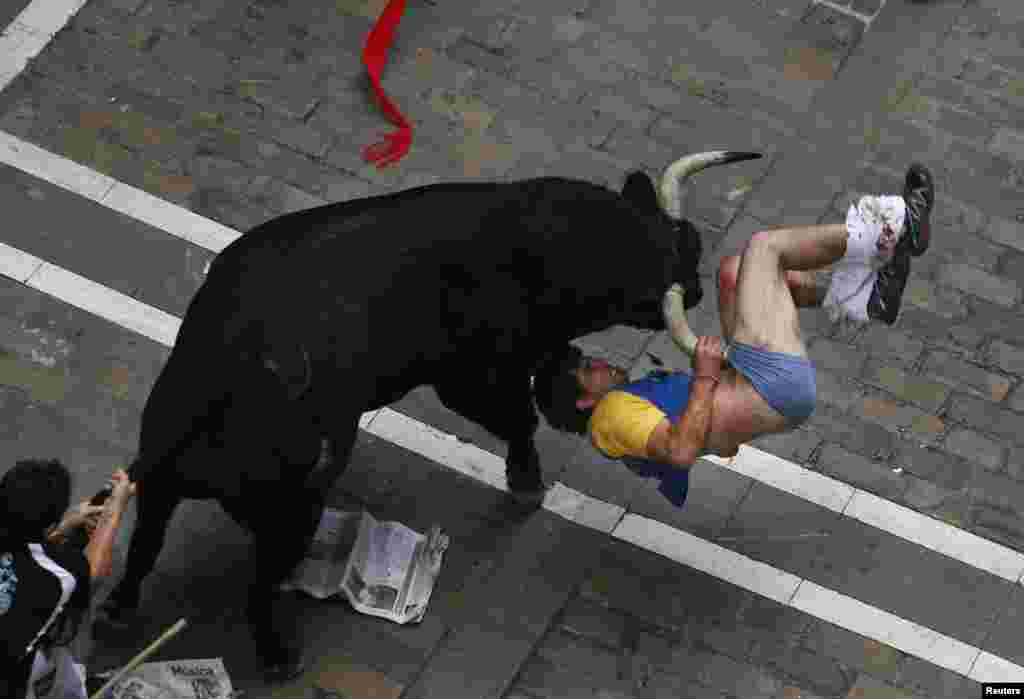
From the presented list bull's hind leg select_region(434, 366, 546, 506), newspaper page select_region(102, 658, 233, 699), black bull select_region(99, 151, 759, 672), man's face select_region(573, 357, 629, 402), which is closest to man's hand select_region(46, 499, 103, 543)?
black bull select_region(99, 151, 759, 672)

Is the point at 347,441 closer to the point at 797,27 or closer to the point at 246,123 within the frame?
the point at 246,123

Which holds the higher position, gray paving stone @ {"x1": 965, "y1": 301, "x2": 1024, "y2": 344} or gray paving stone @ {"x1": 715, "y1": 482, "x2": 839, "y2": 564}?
gray paving stone @ {"x1": 965, "y1": 301, "x2": 1024, "y2": 344}

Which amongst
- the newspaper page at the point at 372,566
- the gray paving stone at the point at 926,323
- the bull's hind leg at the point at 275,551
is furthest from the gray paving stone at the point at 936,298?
the bull's hind leg at the point at 275,551

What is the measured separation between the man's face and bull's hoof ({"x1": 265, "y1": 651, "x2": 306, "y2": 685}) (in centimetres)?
158

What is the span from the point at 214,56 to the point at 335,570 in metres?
3.32

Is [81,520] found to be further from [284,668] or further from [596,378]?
[596,378]

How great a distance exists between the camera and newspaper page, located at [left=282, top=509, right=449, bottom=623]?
8500mm

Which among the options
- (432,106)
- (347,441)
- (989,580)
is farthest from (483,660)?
(432,106)

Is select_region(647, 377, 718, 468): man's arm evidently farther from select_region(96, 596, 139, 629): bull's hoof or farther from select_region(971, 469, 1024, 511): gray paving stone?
select_region(96, 596, 139, 629): bull's hoof

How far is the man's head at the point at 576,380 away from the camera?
8.12 meters

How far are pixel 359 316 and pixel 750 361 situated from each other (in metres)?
1.55

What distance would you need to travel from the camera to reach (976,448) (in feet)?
30.5

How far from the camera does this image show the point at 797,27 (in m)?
10.9

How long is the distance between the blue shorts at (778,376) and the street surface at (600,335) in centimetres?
123
